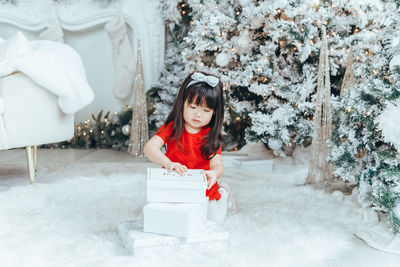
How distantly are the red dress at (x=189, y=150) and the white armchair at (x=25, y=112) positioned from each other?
853mm

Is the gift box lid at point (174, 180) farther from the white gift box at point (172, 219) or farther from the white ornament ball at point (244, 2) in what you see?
the white ornament ball at point (244, 2)

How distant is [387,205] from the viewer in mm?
1300

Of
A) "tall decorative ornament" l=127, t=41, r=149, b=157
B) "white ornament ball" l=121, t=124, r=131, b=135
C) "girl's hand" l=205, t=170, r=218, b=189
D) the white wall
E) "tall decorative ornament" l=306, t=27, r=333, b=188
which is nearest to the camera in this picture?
"girl's hand" l=205, t=170, r=218, b=189

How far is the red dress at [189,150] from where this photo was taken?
1415 mm

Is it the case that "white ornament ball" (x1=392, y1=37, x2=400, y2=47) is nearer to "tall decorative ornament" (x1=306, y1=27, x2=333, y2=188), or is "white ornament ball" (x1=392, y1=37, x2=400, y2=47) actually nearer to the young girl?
"tall decorative ornament" (x1=306, y1=27, x2=333, y2=188)

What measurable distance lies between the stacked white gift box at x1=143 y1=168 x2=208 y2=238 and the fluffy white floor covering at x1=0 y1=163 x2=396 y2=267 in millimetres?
77

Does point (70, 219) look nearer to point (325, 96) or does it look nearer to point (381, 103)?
point (381, 103)

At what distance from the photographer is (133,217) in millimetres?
1433

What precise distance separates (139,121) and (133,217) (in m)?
1.77

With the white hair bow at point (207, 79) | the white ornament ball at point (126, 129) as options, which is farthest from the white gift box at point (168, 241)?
the white ornament ball at point (126, 129)

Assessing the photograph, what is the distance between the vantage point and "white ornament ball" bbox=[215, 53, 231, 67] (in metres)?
2.70

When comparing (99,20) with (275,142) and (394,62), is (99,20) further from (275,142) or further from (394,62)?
(394,62)

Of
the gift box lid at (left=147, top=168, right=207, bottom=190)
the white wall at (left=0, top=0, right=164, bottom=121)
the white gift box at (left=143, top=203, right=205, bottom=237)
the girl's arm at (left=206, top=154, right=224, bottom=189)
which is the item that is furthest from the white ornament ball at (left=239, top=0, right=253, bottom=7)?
the white gift box at (left=143, top=203, right=205, bottom=237)

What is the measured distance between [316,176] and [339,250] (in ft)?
2.85
